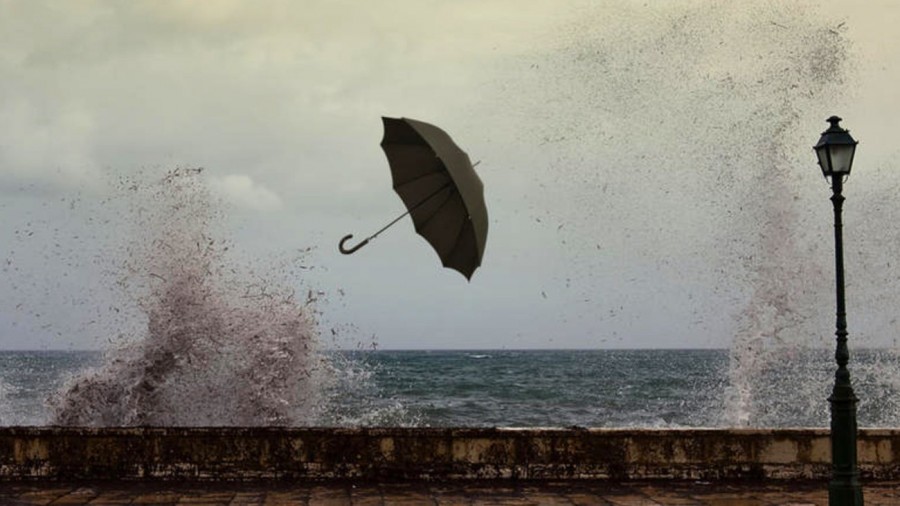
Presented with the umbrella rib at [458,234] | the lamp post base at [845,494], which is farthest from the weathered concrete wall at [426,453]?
the lamp post base at [845,494]

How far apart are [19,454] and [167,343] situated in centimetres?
550

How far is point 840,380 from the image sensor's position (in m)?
7.39

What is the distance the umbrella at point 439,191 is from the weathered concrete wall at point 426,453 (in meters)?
1.85

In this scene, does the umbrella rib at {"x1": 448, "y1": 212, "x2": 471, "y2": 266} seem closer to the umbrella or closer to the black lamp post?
the umbrella

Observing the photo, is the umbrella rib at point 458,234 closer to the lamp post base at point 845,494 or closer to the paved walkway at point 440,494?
the paved walkway at point 440,494

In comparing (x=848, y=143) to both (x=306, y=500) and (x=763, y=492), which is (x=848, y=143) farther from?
(x=306, y=500)

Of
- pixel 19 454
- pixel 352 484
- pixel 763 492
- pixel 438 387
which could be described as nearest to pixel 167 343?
pixel 19 454

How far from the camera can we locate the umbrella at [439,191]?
8.07 metres

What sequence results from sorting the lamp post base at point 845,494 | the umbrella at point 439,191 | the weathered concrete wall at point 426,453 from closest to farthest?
the lamp post base at point 845,494, the umbrella at point 439,191, the weathered concrete wall at point 426,453

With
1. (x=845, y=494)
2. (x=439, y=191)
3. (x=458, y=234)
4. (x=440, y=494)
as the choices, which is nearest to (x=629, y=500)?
(x=440, y=494)

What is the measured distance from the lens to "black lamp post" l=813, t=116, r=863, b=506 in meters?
7.26

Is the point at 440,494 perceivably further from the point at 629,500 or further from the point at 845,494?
the point at 845,494

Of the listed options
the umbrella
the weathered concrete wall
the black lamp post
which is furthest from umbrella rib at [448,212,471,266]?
the black lamp post

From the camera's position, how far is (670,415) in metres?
35.5
